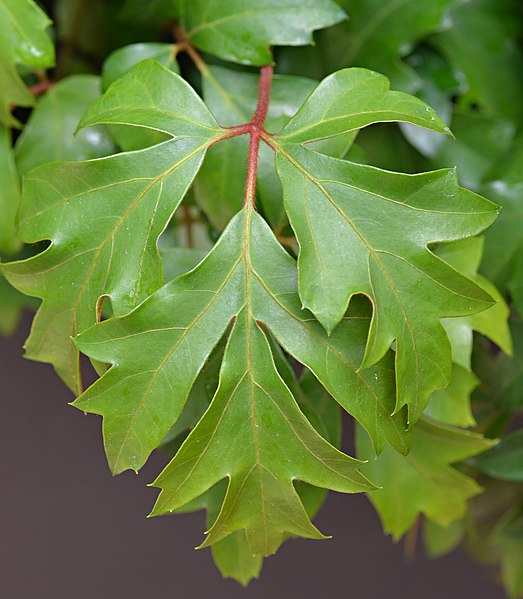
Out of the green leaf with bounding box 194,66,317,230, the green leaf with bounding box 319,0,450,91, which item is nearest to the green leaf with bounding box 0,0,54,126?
the green leaf with bounding box 194,66,317,230

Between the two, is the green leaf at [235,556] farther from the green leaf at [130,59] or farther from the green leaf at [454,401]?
the green leaf at [130,59]

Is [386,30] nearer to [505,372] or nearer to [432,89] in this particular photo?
[432,89]

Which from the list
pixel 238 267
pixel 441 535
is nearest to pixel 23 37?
pixel 238 267

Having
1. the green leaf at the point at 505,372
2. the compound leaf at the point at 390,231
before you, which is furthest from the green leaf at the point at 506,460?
the compound leaf at the point at 390,231

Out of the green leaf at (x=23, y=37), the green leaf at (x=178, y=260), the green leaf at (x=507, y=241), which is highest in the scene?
the green leaf at (x=23, y=37)

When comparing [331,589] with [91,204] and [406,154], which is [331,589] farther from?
[91,204]

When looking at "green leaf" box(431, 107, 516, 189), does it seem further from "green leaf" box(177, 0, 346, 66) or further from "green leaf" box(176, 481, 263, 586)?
"green leaf" box(176, 481, 263, 586)
